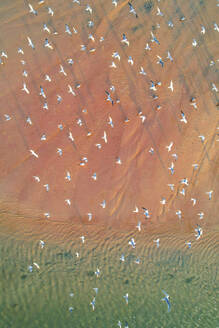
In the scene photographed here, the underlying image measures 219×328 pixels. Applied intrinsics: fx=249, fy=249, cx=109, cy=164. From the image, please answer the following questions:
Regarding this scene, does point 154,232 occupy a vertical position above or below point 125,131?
below

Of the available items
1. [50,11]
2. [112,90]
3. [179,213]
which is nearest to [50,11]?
[50,11]

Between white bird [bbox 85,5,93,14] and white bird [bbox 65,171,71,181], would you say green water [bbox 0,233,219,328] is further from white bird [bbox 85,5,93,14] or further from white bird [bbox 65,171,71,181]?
white bird [bbox 85,5,93,14]

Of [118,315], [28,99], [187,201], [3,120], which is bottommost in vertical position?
[118,315]

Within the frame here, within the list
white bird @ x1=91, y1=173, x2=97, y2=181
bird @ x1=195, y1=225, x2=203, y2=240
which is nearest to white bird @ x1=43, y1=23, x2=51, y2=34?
white bird @ x1=91, y1=173, x2=97, y2=181

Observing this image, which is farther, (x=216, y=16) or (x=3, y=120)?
(x=216, y=16)

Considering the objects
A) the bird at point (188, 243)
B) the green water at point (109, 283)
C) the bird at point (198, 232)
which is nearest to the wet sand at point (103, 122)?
the bird at point (198, 232)

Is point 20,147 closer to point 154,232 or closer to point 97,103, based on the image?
point 97,103

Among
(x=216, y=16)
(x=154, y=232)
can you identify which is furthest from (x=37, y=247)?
(x=216, y=16)
